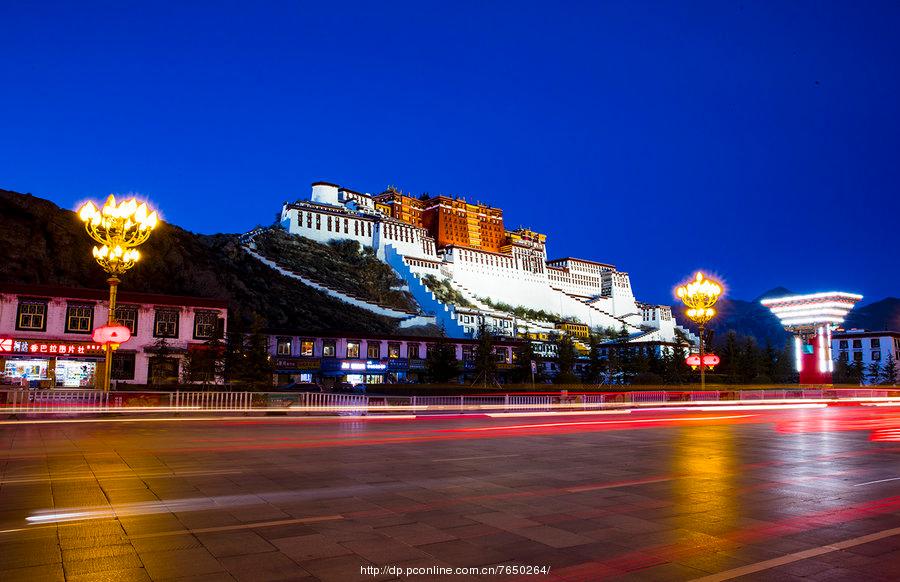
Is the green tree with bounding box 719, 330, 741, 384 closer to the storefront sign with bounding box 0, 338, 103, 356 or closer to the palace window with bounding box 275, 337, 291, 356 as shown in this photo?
the palace window with bounding box 275, 337, 291, 356

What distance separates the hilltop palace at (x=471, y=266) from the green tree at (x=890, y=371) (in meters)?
30.4

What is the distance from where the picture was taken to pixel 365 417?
25.3 metres

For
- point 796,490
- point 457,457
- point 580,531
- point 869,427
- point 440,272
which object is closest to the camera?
point 580,531

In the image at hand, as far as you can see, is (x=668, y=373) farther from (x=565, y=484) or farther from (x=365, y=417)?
(x=565, y=484)

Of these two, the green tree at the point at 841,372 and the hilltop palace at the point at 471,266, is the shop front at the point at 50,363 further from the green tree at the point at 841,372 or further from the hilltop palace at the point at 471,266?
the green tree at the point at 841,372

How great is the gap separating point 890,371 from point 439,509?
99.5 m

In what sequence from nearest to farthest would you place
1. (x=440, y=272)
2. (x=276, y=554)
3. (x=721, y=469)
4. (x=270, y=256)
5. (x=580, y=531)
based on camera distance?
(x=276, y=554)
(x=580, y=531)
(x=721, y=469)
(x=270, y=256)
(x=440, y=272)

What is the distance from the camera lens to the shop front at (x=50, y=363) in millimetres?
40344

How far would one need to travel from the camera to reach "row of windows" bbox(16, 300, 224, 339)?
41938 millimetres

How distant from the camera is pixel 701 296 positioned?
3144cm

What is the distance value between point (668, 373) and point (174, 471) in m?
59.8

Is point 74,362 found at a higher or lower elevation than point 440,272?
lower

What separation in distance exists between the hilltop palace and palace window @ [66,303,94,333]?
55.3m

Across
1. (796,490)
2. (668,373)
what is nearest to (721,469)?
(796,490)
